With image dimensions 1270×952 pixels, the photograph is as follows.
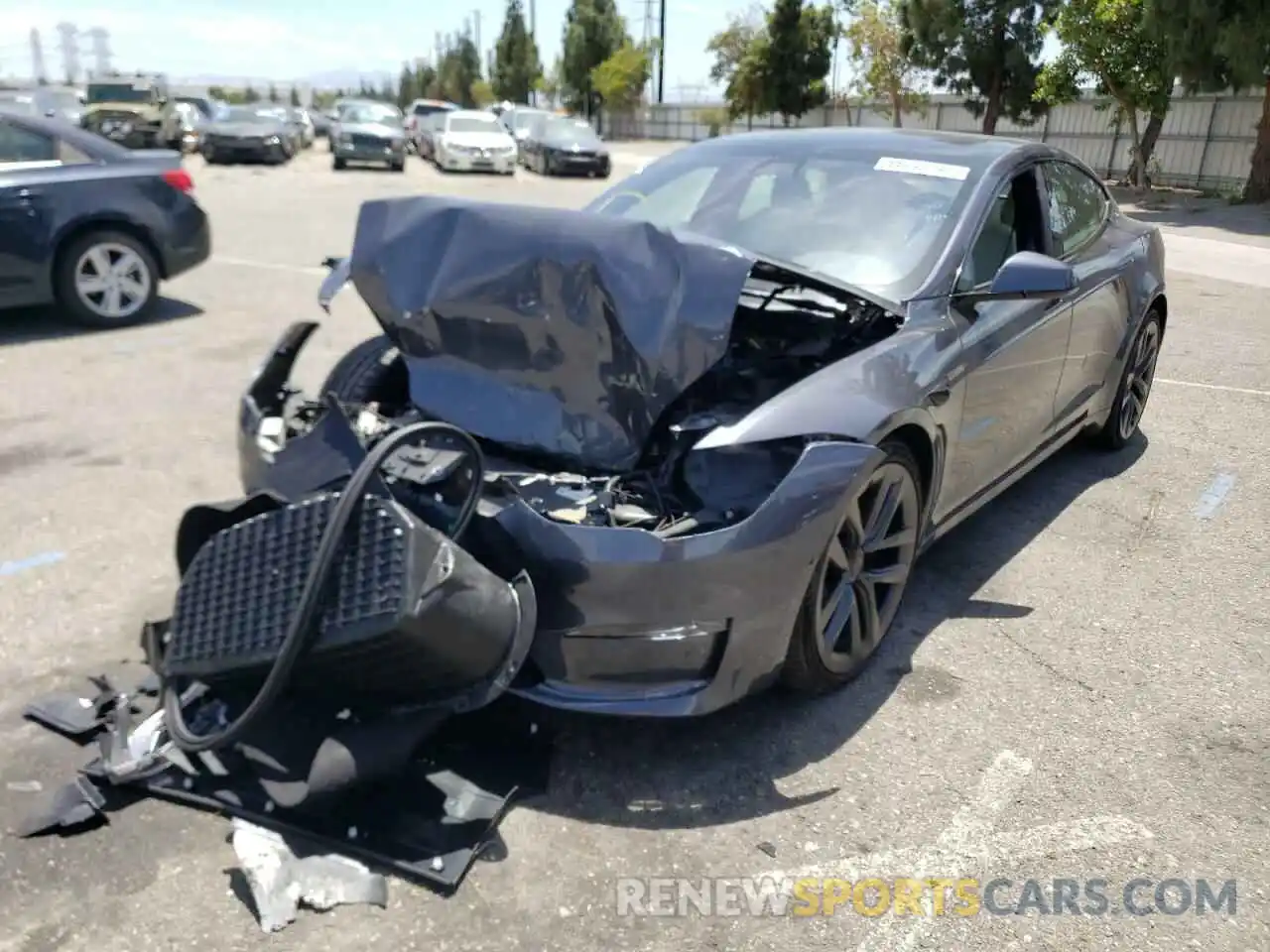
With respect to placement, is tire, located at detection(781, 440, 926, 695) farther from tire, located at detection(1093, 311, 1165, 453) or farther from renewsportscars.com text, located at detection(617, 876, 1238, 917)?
tire, located at detection(1093, 311, 1165, 453)

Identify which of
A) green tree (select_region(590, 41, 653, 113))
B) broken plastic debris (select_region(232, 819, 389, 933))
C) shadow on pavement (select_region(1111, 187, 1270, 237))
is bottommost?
shadow on pavement (select_region(1111, 187, 1270, 237))

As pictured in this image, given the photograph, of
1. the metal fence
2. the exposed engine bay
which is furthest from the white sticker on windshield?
the metal fence

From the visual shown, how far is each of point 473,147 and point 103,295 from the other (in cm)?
1788

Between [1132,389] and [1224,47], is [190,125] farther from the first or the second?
[1132,389]

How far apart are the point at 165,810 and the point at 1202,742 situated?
9.28 feet

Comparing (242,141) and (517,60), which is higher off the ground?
(517,60)

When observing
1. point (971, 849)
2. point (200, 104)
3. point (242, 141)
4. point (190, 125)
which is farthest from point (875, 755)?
point (200, 104)

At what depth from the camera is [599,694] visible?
8.57 feet

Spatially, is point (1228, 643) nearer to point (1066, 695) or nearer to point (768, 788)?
point (1066, 695)

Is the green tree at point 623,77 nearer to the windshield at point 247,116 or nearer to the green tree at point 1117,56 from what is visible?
the windshield at point 247,116

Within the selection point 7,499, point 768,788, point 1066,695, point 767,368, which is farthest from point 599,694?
point 7,499

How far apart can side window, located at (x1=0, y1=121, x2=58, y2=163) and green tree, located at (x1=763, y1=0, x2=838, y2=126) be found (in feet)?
125

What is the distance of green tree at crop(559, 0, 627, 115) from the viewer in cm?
6481

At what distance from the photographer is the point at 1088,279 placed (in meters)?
4.51
